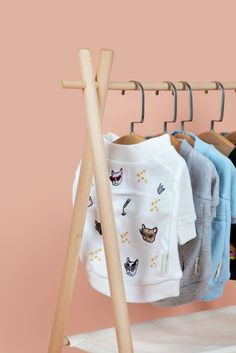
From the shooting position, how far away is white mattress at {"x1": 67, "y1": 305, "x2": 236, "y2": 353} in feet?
8.18

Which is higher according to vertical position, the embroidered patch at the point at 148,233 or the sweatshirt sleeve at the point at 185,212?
the sweatshirt sleeve at the point at 185,212

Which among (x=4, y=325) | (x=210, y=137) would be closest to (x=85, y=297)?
(x=4, y=325)

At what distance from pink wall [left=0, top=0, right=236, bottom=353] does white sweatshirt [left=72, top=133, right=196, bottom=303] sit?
1.77ft

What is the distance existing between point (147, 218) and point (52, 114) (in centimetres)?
81

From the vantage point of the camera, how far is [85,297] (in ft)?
10.5

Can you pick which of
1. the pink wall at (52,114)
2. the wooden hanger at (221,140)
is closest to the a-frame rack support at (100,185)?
the wooden hanger at (221,140)

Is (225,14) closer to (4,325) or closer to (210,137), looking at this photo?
(210,137)

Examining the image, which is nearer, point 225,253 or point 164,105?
point 225,253

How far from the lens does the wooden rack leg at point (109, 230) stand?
7.33 ft

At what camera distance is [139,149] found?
7.82 ft

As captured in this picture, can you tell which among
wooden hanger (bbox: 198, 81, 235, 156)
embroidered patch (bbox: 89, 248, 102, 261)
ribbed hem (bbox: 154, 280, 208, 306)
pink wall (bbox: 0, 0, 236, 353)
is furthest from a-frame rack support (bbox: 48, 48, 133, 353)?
pink wall (bbox: 0, 0, 236, 353)

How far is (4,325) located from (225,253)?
0.99 m

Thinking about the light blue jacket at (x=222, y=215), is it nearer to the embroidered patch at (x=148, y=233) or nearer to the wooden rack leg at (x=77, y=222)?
the embroidered patch at (x=148, y=233)

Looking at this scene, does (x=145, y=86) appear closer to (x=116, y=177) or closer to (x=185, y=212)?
(x=116, y=177)
